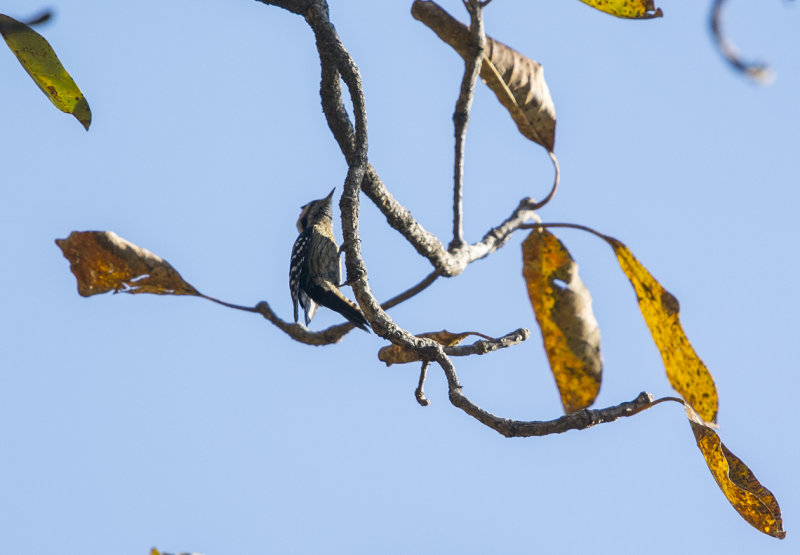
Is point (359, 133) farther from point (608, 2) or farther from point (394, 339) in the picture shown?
point (608, 2)

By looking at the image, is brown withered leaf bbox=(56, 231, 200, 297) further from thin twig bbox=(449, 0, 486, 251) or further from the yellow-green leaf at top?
thin twig bbox=(449, 0, 486, 251)

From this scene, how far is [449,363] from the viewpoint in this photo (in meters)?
2.68

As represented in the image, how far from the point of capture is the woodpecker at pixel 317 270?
19.7ft

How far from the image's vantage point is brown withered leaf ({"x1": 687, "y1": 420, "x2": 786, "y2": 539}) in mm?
2461

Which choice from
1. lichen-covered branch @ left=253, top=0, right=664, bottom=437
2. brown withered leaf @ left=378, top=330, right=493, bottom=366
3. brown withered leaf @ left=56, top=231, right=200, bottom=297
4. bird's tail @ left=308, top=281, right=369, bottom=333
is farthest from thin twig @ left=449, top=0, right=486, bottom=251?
bird's tail @ left=308, top=281, right=369, bottom=333

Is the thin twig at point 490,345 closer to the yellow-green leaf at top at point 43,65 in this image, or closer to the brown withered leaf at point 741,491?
the brown withered leaf at point 741,491

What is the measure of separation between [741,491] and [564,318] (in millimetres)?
718

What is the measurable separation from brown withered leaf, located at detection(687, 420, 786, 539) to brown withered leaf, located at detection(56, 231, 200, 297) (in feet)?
6.34

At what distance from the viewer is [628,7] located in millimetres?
2648

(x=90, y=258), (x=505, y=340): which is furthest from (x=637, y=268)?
(x=90, y=258)

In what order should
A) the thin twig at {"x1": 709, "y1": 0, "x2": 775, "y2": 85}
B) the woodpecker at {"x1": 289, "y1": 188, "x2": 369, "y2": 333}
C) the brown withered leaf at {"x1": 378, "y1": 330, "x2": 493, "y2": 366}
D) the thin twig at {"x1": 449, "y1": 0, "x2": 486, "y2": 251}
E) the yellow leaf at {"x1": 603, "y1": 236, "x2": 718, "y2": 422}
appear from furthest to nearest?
1. the woodpecker at {"x1": 289, "y1": 188, "x2": 369, "y2": 333}
2. the brown withered leaf at {"x1": 378, "y1": 330, "x2": 493, "y2": 366}
3. the thin twig at {"x1": 449, "y1": 0, "x2": 486, "y2": 251}
4. the yellow leaf at {"x1": 603, "y1": 236, "x2": 718, "y2": 422}
5. the thin twig at {"x1": 709, "y1": 0, "x2": 775, "y2": 85}

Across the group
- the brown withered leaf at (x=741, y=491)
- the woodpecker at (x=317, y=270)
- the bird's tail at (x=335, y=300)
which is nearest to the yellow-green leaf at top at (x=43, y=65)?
the brown withered leaf at (x=741, y=491)

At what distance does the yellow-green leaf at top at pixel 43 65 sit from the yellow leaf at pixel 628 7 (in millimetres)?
1699

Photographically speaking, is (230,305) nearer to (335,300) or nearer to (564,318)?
(564,318)
